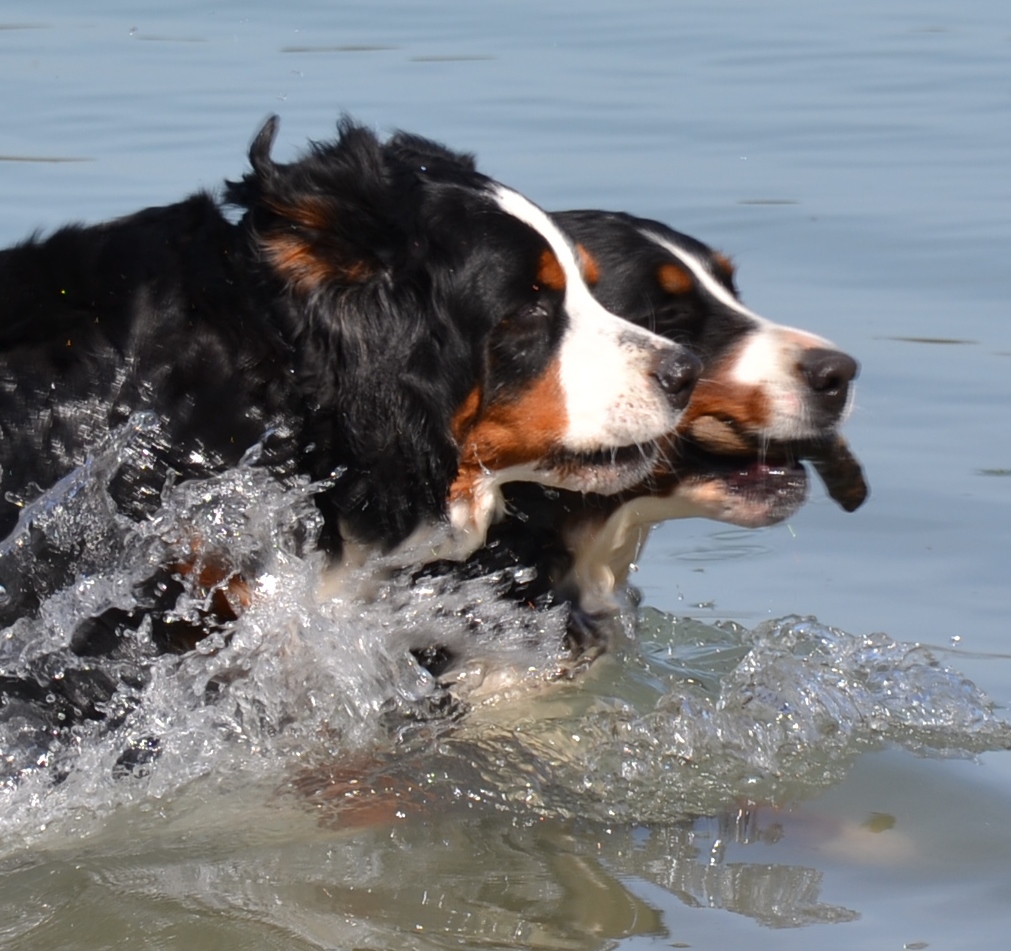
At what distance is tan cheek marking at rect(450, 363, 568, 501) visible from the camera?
15.6 ft

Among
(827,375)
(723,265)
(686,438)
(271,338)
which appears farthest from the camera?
(723,265)

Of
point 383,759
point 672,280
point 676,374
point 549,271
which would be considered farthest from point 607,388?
point 383,759

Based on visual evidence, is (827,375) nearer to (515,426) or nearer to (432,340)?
(515,426)

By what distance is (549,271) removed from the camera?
4.80 m

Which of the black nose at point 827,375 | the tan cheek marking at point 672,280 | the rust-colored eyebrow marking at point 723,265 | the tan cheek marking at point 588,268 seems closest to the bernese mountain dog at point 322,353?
the tan cheek marking at point 588,268

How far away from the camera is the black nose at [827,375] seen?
5.07 meters

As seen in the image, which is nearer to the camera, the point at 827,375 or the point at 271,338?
the point at 271,338

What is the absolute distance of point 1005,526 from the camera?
6609 mm

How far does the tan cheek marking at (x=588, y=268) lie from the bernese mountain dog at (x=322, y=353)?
0.44 feet

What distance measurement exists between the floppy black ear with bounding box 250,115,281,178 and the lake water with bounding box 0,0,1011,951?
0.76m

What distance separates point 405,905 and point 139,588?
1.04m

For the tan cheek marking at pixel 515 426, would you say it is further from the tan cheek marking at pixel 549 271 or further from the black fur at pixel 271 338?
the tan cheek marking at pixel 549 271

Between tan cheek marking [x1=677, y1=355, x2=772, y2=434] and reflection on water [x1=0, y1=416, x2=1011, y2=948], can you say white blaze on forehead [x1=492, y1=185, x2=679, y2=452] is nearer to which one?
tan cheek marking [x1=677, y1=355, x2=772, y2=434]

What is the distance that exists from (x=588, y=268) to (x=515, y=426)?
1.81 feet
